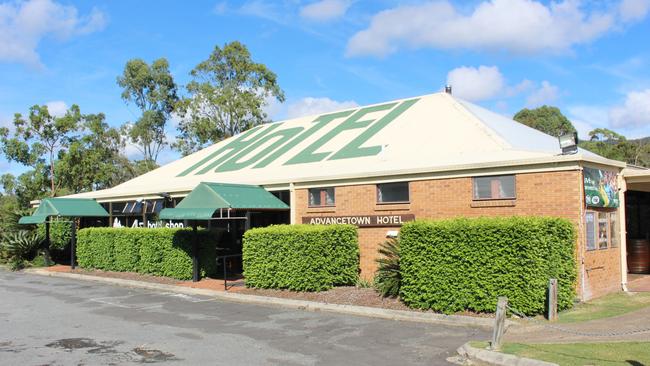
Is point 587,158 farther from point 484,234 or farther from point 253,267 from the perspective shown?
point 253,267

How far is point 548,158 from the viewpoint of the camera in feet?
42.9

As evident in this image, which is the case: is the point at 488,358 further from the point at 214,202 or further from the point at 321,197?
the point at 214,202

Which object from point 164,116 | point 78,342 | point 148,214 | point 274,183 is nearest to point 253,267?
point 274,183

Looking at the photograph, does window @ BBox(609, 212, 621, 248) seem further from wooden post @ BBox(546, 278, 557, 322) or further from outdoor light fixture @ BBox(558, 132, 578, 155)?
wooden post @ BBox(546, 278, 557, 322)

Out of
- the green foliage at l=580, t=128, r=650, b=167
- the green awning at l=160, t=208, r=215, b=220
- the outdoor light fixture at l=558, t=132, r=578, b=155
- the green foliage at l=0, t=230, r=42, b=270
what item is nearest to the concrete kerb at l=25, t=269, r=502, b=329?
the green awning at l=160, t=208, r=215, b=220

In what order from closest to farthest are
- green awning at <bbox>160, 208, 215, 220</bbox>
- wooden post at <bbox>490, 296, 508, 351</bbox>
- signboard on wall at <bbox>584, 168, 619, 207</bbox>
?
wooden post at <bbox>490, 296, 508, 351</bbox> < signboard on wall at <bbox>584, 168, 619, 207</bbox> < green awning at <bbox>160, 208, 215, 220</bbox>

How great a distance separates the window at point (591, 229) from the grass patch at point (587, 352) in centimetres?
486

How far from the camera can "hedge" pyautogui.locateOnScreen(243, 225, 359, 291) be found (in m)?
15.5

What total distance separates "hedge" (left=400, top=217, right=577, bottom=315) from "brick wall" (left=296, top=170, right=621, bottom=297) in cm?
89

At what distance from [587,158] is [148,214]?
18367mm

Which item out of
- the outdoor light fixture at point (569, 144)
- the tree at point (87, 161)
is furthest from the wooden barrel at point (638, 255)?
the tree at point (87, 161)

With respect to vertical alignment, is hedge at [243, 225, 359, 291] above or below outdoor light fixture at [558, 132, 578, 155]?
below

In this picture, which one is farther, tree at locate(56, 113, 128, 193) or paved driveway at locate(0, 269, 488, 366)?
tree at locate(56, 113, 128, 193)

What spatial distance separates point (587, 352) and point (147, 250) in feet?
53.0
